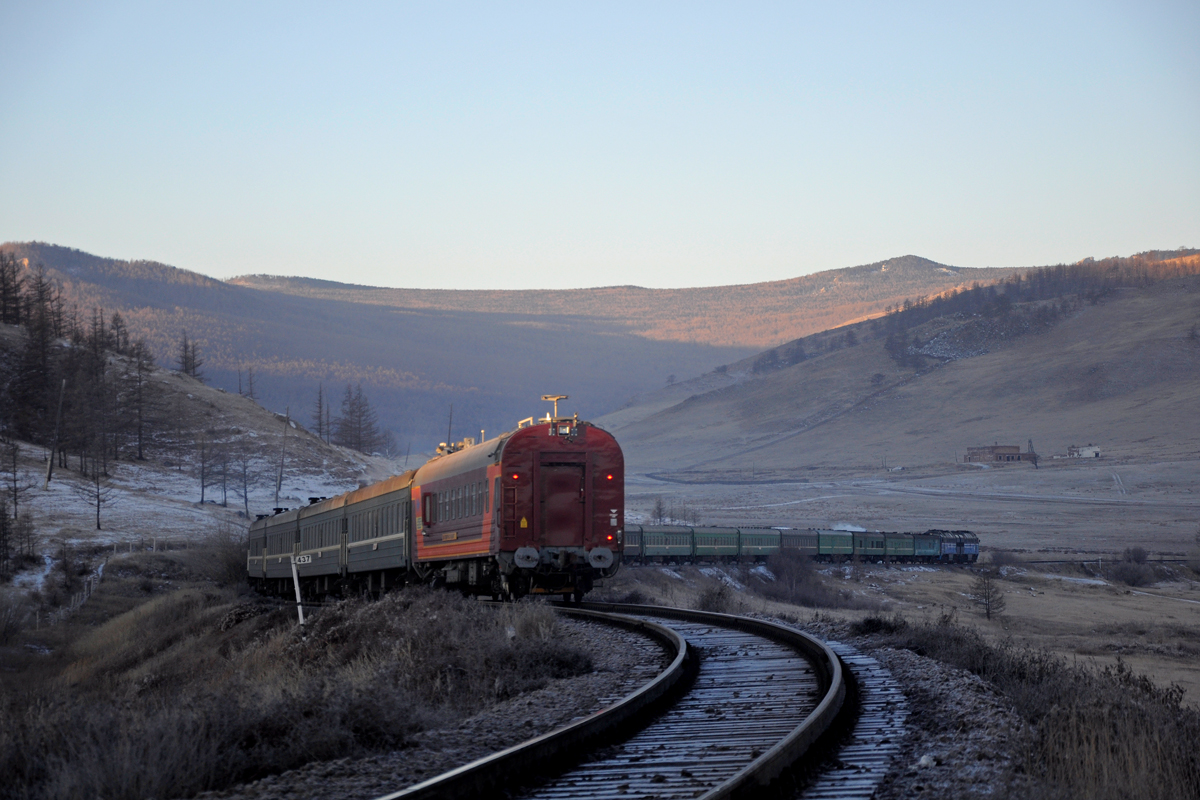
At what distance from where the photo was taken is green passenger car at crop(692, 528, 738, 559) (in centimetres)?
6919

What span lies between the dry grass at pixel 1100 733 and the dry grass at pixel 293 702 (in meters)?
5.15

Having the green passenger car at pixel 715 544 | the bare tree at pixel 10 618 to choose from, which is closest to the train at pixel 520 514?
the bare tree at pixel 10 618

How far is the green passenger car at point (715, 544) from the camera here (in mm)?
69188

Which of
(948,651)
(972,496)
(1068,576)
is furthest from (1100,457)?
(948,651)

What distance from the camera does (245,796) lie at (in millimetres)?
6988

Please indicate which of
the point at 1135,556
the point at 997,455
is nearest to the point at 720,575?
the point at 1135,556

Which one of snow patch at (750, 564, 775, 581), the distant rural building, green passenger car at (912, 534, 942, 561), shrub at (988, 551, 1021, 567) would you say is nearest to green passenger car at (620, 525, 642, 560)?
snow patch at (750, 564, 775, 581)

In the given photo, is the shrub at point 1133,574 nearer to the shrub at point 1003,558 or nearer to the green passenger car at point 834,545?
the shrub at point 1003,558

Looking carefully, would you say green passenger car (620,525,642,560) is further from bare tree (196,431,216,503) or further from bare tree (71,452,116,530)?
bare tree (196,431,216,503)

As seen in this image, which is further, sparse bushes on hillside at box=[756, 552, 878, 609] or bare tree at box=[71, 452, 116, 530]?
bare tree at box=[71, 452, 116, 530]

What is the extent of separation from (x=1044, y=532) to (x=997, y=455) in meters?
66.2

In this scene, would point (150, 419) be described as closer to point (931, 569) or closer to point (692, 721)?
point (931, 569)

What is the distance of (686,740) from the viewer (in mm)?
8914

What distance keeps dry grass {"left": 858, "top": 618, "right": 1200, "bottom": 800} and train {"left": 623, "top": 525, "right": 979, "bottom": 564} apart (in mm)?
52999
